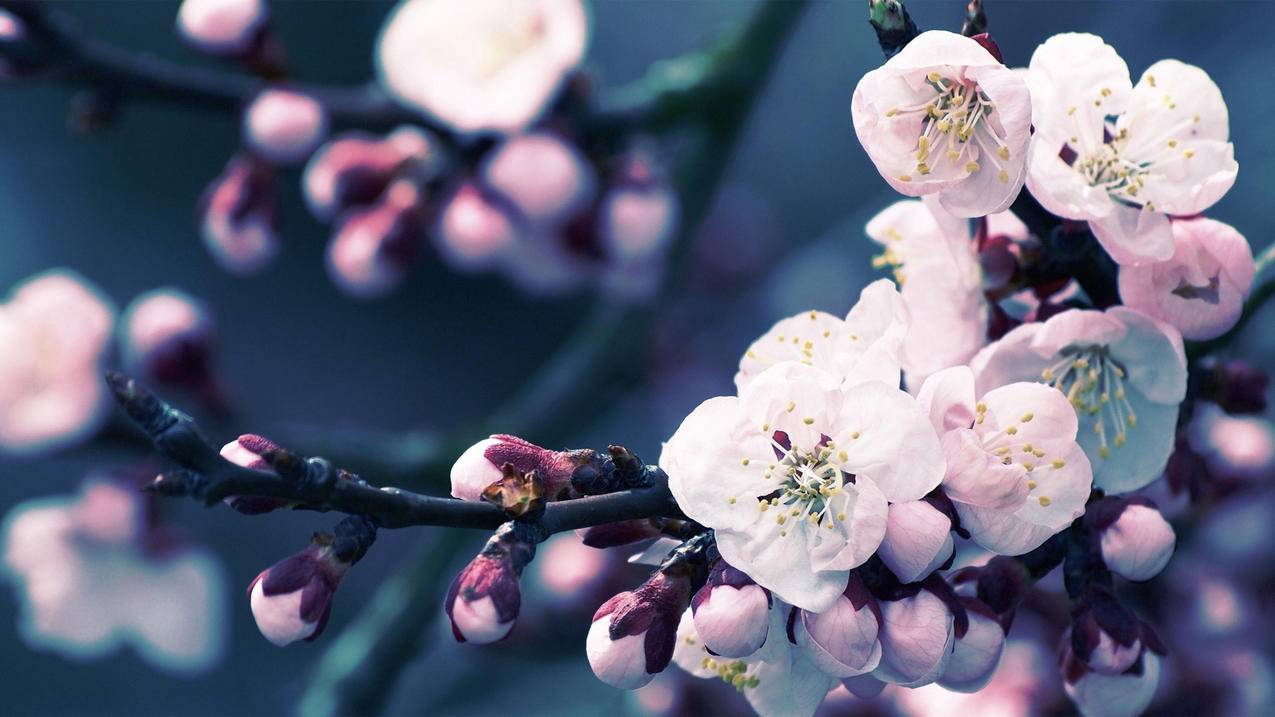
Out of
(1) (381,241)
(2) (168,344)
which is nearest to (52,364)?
(2) (168,344)

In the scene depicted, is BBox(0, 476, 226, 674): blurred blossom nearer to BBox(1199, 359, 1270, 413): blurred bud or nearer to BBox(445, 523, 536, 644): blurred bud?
BBox(445, 523, 536, 644): blurred bud

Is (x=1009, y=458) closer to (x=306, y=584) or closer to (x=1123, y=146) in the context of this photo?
(x=1123, y=146)

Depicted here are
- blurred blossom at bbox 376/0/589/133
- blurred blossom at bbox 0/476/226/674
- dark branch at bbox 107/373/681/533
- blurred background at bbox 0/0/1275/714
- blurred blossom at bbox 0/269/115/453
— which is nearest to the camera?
dark branch at bbox 107/373/681/533

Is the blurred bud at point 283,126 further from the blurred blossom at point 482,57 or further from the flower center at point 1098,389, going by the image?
the flower center at point 1098,389

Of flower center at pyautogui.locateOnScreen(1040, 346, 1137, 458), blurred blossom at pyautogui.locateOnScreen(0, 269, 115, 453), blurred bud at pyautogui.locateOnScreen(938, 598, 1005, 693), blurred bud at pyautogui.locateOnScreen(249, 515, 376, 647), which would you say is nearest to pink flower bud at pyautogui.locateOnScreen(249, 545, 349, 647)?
blurred bud at pyautogui.locateOnScreen(249, 515, 376, 647)

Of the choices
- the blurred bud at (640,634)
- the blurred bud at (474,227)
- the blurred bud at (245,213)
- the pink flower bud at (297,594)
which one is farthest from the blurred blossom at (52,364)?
the blurred bud at (640,634)

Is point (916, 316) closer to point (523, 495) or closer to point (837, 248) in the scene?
point (523, 495)
